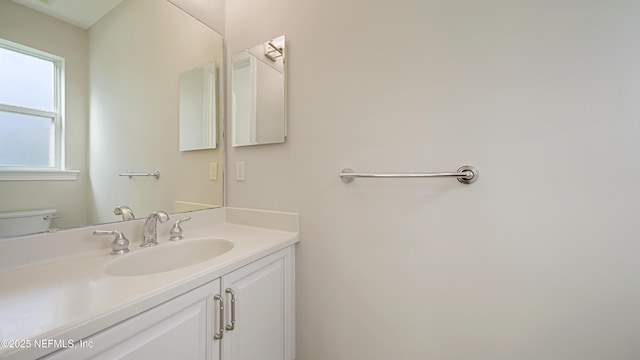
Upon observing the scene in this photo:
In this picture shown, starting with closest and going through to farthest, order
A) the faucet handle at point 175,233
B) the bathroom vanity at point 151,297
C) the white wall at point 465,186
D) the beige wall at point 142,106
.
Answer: the bathroom vanity at point 151,297
the white wall at point 465,186
the beige wall at point 142,106
the faucet handle at point 175,233

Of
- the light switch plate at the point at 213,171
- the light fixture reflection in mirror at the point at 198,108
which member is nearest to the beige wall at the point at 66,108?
the light fixture reflection in mirror at the point at 198,108

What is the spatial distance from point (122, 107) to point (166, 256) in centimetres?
70

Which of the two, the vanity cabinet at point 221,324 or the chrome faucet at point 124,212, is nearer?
the vanity cabinet at point 221,324

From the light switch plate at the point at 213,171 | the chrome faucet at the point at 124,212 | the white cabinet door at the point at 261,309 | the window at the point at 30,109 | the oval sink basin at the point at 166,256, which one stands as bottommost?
the white cabinet door at the point at 261,309

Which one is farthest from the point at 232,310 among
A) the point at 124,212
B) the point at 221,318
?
the point at 124,212

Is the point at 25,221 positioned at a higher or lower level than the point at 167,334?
higher

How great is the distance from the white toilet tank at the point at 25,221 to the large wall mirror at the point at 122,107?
18mm

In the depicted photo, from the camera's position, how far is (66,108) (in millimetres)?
874

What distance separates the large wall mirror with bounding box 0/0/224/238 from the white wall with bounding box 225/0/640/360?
0.54 m

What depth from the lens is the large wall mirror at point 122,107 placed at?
0.81 metres

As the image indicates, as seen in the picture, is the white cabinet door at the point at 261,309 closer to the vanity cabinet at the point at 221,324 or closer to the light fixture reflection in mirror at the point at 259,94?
the vanity cabinet at the point at 221,324

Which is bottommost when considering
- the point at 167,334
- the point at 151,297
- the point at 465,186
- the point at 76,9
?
the point at 167,334

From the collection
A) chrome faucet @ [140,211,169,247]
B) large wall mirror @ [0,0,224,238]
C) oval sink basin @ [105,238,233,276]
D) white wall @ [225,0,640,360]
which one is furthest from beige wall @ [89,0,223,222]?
white wall @ [225,0,640,360]

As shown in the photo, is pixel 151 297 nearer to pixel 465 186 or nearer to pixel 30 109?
pixel 30 109
